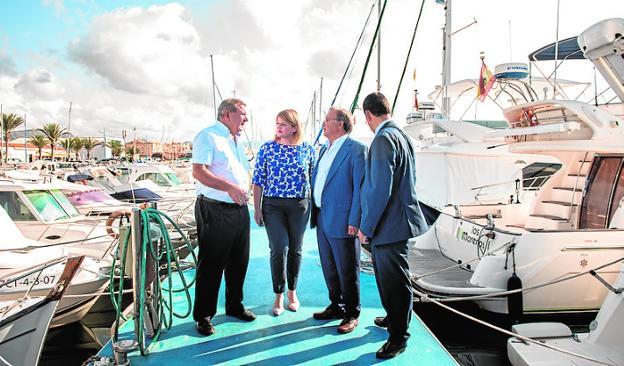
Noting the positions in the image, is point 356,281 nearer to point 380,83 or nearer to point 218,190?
point 218,190

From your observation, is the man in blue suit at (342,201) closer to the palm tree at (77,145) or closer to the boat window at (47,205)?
Result: the boat window at (47,205)

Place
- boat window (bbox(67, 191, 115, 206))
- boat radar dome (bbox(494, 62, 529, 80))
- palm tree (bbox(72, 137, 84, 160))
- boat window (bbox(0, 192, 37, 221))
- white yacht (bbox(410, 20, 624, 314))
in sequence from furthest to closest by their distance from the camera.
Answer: palm tree (bbox(72, 137, 84, 160)) → boat radar dome (bbox(494, 62, 529, 80)) → boat window (bbox(67, 191, 115, 206)) → boat window (bbox(0, 192, 37, 221)) → white yacht (bbox(410, 20, 624, 314))

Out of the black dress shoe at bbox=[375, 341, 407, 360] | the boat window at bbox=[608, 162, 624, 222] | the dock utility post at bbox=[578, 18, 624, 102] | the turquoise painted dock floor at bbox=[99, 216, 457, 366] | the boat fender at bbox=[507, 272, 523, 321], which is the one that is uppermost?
the dock utility post at bbox=[578, 18, 624, 102]

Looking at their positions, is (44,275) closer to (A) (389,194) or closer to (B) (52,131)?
(A) (389,194)

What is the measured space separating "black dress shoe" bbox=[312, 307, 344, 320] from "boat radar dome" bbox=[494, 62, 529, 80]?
11434mm

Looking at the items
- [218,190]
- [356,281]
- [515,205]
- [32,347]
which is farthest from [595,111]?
[32,347]

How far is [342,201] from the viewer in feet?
10.5

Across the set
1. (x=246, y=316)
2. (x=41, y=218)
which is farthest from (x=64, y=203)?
(x=246, y=316)

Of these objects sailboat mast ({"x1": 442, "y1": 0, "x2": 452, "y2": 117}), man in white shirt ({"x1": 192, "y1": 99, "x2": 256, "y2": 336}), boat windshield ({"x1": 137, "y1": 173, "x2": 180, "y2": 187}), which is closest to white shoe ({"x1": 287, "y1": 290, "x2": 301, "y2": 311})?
man in white shirt ({"x1": 192, "y1": 99, "x2": 256, "y2": 336})

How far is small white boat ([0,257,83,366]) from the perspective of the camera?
3.05 m

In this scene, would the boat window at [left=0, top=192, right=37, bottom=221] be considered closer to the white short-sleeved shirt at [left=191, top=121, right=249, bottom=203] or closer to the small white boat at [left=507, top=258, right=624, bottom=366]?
the white short-sleeved shirt at [left=191, top=121, right=249, bottom=203]

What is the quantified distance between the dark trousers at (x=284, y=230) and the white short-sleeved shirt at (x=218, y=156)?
29cm

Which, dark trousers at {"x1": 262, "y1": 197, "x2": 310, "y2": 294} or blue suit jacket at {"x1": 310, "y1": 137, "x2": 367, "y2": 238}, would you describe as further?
dark trousers at {"x1": 262, "y1": 197, "x2": 310, "y2": 294}

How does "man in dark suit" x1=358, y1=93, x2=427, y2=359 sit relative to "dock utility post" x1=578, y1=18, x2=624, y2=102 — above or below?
below
